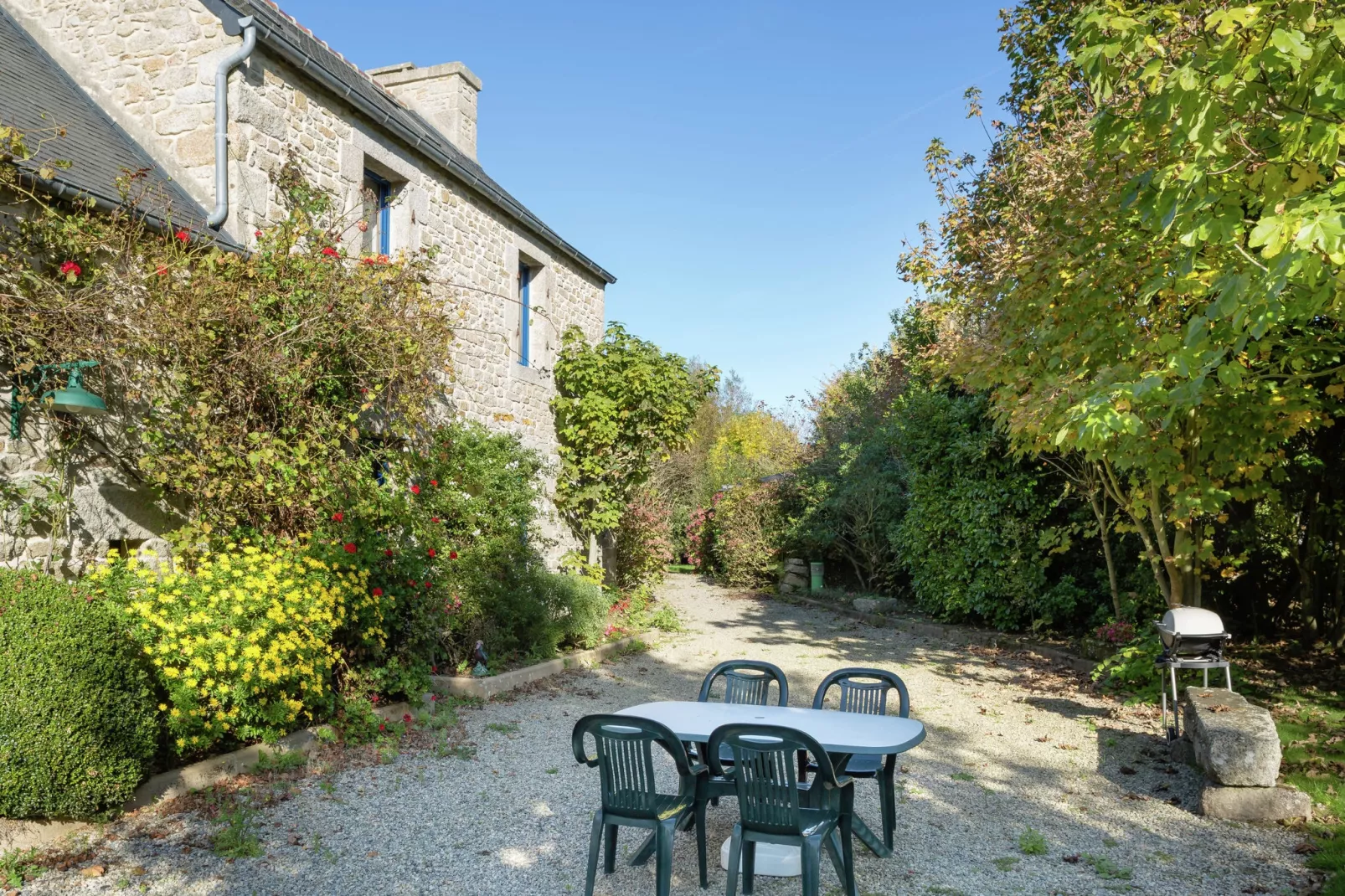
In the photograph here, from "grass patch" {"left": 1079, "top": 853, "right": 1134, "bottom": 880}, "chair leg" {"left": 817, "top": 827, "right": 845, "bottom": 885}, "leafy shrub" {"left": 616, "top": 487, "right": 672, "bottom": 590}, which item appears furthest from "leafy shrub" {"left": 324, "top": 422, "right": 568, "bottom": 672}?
"grass patch" {"left": 1079, "top": 853, "right": 1134, "bottom": 880}

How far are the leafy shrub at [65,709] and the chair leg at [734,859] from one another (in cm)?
314

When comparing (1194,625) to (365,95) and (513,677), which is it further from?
(365,95)

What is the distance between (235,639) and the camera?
4.91 m

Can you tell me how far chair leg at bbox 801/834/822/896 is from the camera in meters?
3.30

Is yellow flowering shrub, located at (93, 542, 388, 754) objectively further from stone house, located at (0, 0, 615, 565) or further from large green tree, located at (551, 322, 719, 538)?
large green tree, located at (551, 322, 719, 538)

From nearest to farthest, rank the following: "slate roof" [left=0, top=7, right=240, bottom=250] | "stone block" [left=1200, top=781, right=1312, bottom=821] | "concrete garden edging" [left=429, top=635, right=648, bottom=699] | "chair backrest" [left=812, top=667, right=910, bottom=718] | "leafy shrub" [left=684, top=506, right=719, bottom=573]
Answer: "stone block" [left=1200, top=781, right=1312, bottom=821] < "chair backrest" [left=812, top=667, right=910, bottom=718] < "slate roof" [left=0, top=7, right=240, bottom=250] < "concrete garden edging" [left=429, top=635, right=648, bottom=699] < "leafy shrub" [left=684, top=506, right=719, bottom=573]

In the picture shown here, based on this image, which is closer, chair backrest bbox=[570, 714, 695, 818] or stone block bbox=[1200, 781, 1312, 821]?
chair backrest bbox=[570, 714, 695, 818]

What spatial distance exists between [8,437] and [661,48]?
7889mm

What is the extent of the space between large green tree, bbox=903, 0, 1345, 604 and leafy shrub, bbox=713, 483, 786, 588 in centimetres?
739

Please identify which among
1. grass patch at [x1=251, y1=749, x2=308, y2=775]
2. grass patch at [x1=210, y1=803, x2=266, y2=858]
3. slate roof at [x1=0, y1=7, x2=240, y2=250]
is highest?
slate roof at [x1=0, y1=7, x2=240, y2=250]

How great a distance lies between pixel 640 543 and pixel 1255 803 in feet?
30.6

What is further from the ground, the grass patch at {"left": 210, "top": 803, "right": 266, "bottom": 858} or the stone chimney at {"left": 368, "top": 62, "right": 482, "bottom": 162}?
the stone chimney at {"left": 368, "top": 62, "right": 482, "bottom": 162}

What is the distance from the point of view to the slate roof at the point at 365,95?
711cm

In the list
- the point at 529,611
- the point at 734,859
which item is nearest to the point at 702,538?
the point at 529,611
